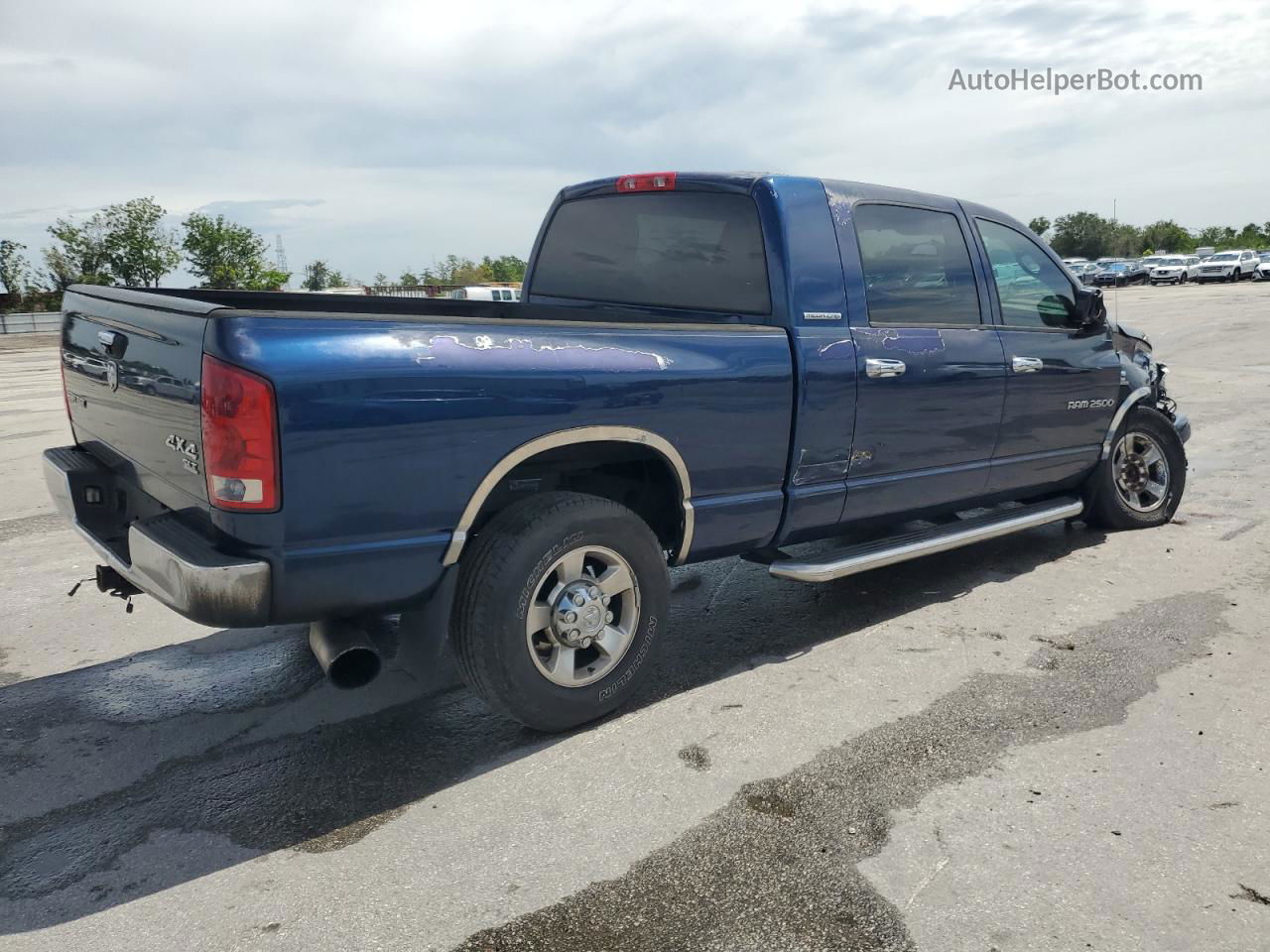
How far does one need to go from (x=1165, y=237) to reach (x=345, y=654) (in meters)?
102

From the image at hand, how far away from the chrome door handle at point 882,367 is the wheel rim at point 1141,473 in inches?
91.8

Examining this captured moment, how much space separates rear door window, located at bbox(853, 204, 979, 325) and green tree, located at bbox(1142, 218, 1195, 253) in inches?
3785

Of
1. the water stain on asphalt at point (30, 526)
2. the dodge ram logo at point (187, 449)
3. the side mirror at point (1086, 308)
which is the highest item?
the side mirror at point (1086, 308)

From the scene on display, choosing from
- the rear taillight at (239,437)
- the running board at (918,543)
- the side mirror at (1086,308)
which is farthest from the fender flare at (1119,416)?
the rear taillight at (239,437)

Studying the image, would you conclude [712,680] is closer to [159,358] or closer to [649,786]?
[649,786]

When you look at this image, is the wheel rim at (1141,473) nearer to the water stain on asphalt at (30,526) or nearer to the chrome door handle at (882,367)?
the chrome door handle at (882,367)

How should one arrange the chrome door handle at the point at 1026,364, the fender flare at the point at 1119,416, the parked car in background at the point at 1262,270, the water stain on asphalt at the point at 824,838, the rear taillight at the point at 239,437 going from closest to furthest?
the water stain on asphalt at the point at 824,838, the rear taillight at the point at 239,437, the chrome door handle at the point at 1026,364, the fender flare at the point at 1119,416, the parked car in background at the point at 1262,270

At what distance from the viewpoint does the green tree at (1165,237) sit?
295 feet

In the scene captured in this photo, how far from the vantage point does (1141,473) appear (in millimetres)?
6133

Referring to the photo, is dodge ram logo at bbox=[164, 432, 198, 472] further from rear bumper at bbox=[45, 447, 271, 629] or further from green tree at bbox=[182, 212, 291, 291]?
green tree at bbox=[182, 212, 291, 291]

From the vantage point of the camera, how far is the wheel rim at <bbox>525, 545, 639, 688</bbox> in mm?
3459

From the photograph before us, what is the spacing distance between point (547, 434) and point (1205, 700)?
8.65 feet

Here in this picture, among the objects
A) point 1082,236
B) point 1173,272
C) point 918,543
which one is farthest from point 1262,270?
point 918,543

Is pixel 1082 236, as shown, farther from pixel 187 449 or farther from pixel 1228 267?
pixel 187 449
